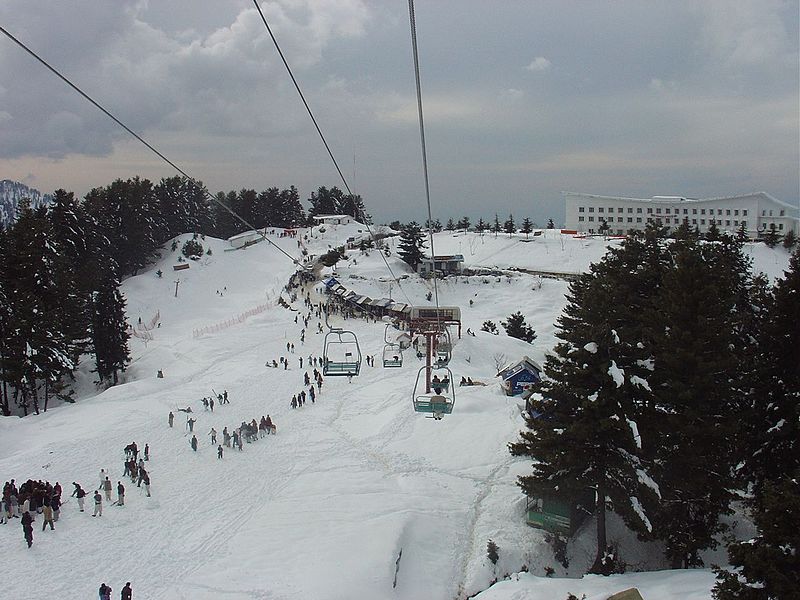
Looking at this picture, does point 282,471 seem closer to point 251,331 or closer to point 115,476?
point 115,476

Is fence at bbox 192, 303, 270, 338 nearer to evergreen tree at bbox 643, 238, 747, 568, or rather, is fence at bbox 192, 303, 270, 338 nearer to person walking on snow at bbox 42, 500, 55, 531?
person walking on snow at bbox 42, 500, 55, 531

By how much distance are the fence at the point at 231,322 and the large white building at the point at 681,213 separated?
60.6 meters

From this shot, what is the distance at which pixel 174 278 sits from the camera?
7106 centimetres

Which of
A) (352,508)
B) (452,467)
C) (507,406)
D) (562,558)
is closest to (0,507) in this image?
(352,508)

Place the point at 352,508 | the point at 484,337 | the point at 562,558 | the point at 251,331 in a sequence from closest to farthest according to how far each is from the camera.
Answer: the point at 562,558, the point at 352,508, the point at 484,337, the point at 251,331

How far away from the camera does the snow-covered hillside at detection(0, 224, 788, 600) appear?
15.6 meters

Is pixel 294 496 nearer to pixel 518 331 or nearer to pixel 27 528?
pixel 27 528

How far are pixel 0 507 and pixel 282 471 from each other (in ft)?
29.7

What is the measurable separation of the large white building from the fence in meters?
60.6

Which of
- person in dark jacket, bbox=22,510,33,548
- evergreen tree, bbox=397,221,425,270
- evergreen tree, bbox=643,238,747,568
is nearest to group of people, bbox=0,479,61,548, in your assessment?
person in dark jacket, bbox=22,510,33,548

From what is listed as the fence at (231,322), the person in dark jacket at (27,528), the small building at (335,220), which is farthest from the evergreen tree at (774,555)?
the small building at (335,220)

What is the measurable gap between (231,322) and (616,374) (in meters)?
46.4

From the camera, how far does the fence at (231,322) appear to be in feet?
175

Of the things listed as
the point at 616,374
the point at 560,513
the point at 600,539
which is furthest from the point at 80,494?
the point at 616,374
